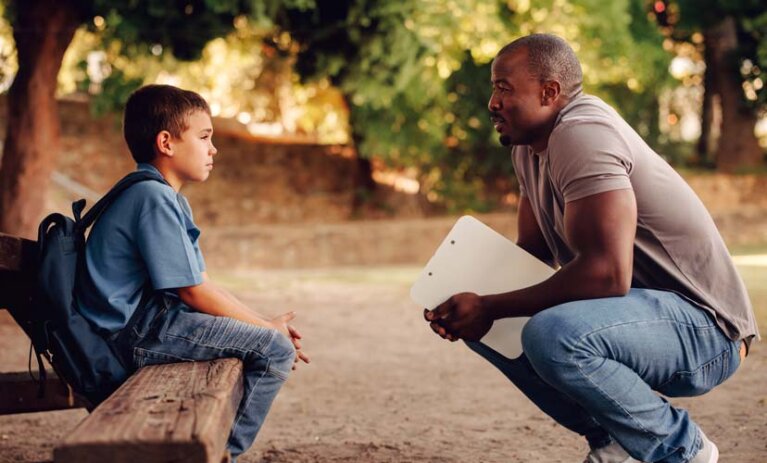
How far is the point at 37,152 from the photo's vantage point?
959 cm

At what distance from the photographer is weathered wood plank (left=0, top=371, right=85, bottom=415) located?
12.1ft

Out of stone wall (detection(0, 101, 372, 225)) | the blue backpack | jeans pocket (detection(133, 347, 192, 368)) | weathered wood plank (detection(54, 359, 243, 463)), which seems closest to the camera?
weathered wood plank (detection(54, 359, 243, 463))

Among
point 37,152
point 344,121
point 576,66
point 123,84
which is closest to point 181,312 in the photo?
point 576,66

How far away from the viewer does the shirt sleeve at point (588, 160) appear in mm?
2891

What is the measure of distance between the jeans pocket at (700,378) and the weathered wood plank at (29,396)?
2.15 meters

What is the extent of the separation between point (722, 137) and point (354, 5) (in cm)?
1412

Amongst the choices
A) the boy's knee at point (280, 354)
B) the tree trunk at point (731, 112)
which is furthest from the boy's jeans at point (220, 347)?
the tree trunk at point (731, 112)

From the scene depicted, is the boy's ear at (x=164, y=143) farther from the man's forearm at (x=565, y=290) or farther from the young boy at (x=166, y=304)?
the man's forearm at (x=565, y=290)

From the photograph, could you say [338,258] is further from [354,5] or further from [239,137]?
[354,5]

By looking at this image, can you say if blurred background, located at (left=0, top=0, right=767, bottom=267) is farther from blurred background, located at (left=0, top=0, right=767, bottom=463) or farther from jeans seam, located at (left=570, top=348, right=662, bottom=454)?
jeans seam, located at (left=570, top=348, right=662, bottom=454)

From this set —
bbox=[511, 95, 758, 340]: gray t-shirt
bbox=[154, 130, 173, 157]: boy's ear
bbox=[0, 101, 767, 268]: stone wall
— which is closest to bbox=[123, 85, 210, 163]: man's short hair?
bbox=[154, 130, 173, 157]: boy's ear

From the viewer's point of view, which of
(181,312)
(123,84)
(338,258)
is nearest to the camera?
(181,312)

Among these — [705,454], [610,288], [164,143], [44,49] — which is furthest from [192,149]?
[44,49]

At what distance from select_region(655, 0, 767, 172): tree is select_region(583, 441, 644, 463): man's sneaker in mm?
17442
